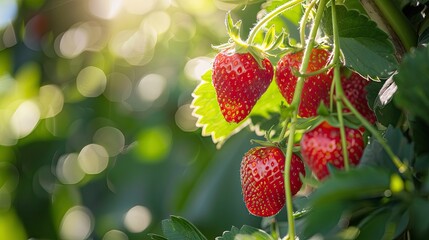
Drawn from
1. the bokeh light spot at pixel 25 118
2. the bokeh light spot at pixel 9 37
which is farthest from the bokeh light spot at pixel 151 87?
the bokeh light spot at pixel 9 37

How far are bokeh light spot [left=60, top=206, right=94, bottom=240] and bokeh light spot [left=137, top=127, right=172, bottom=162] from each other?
28 cm

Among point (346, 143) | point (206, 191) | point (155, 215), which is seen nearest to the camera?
point (346, 143)

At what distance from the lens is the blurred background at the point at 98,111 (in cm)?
258

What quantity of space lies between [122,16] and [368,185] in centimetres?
248

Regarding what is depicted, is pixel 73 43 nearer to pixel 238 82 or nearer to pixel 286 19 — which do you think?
pixel 286 19

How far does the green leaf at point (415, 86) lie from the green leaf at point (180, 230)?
0.32 meters

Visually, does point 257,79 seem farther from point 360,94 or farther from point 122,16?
point 122,16

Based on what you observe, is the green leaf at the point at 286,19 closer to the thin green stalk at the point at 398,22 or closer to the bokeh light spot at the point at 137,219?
the thin green stalk at the point at 398,22

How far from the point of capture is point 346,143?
70 cm

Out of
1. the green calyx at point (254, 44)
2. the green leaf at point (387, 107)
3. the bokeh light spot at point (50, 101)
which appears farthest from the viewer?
the bokeh light spot at point (50, 101)

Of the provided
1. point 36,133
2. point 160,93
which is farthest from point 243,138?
point 36,133

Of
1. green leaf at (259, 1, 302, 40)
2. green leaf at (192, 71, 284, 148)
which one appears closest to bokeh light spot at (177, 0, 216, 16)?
green leaf at (259, 1, 302, 40)

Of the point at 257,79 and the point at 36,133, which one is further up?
the point at 257,79

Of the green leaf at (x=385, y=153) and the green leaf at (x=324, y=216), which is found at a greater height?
the green leaf at (x=324, y=216)
